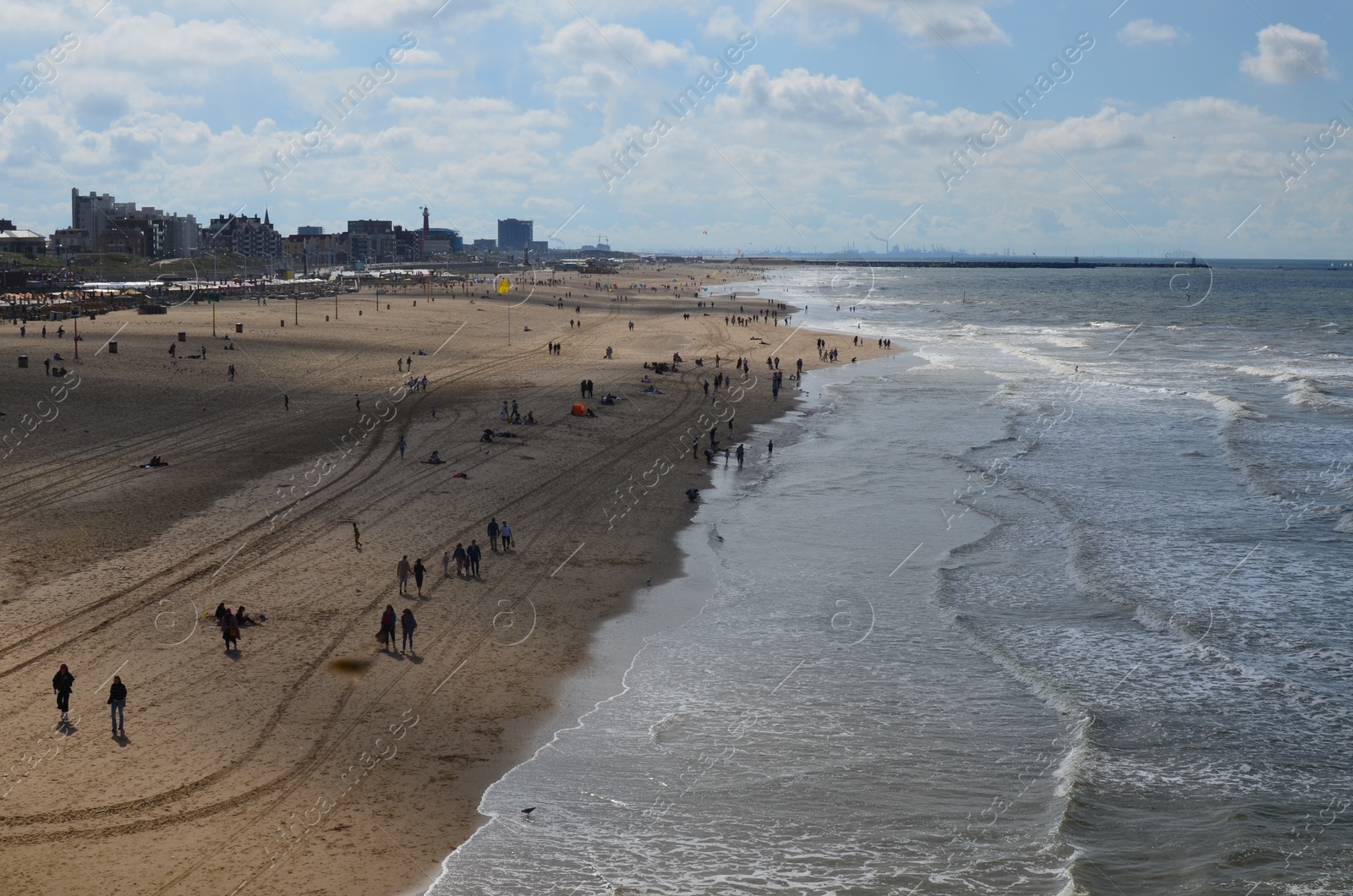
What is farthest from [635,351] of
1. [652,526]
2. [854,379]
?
[652,526]

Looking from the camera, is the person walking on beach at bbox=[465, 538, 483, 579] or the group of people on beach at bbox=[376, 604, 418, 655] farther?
the person walking on beach at bbox=[465, 538, 483, 579]

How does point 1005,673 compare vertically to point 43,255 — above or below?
below

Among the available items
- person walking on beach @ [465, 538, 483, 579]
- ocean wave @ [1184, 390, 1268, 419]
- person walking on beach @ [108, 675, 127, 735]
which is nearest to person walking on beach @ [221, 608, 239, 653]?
person walking on beach @ [108, 675, 127, 735]

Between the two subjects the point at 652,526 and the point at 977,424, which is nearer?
the point at 652,526

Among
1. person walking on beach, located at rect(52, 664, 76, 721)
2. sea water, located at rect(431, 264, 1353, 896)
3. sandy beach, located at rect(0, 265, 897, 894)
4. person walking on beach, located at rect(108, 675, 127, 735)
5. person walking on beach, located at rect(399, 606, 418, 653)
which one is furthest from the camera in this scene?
person walking on beach, located at rect(399, 606, 418, 653)

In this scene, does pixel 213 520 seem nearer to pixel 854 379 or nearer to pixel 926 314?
pixel 854 379

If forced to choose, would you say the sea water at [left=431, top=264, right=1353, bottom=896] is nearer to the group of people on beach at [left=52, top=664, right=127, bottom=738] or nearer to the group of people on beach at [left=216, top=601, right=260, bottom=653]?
the group of people on beach at [left=52, top=664, right=127, bottom=738]
